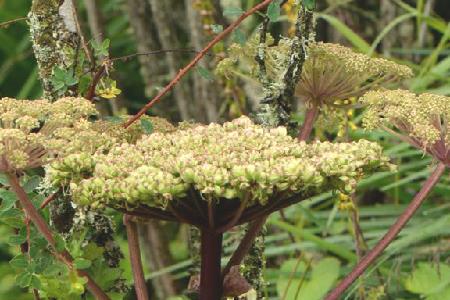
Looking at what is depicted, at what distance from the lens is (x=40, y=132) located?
1.48 meters

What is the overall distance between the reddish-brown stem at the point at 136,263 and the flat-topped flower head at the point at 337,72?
490 mm

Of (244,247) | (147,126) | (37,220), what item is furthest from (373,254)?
(37,220)

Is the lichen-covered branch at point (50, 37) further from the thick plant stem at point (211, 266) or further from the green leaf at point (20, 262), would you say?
the thick plant stem at point (211, 266)

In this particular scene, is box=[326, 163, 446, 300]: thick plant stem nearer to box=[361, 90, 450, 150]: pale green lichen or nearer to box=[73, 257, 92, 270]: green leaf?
box=[361, 90, 450, 150]: pale green lichen

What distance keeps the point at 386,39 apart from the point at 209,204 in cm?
284

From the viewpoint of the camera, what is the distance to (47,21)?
6.31ft

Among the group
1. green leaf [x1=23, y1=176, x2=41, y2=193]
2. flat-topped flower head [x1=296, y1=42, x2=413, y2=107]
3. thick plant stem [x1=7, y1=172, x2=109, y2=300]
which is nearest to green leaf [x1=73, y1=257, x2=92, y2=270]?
thick plant stem [x1=7, y1=172, x2=109, y2=300]

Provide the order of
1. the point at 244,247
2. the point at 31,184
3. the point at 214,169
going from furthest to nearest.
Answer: the point at 244,247 → the point at 31,184 → the point at 214,169

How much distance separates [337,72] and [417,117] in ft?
1.02

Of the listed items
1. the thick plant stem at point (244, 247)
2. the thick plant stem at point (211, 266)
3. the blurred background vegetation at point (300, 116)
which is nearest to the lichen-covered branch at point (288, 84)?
the blurred background vegetation at point (300, 116)

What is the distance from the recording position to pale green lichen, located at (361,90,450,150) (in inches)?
62.1

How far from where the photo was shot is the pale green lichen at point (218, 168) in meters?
1.32

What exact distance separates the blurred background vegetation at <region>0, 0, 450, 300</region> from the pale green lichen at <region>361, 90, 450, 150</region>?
0.33 metres

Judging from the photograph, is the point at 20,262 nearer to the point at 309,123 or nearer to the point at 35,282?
the point at 35,282
